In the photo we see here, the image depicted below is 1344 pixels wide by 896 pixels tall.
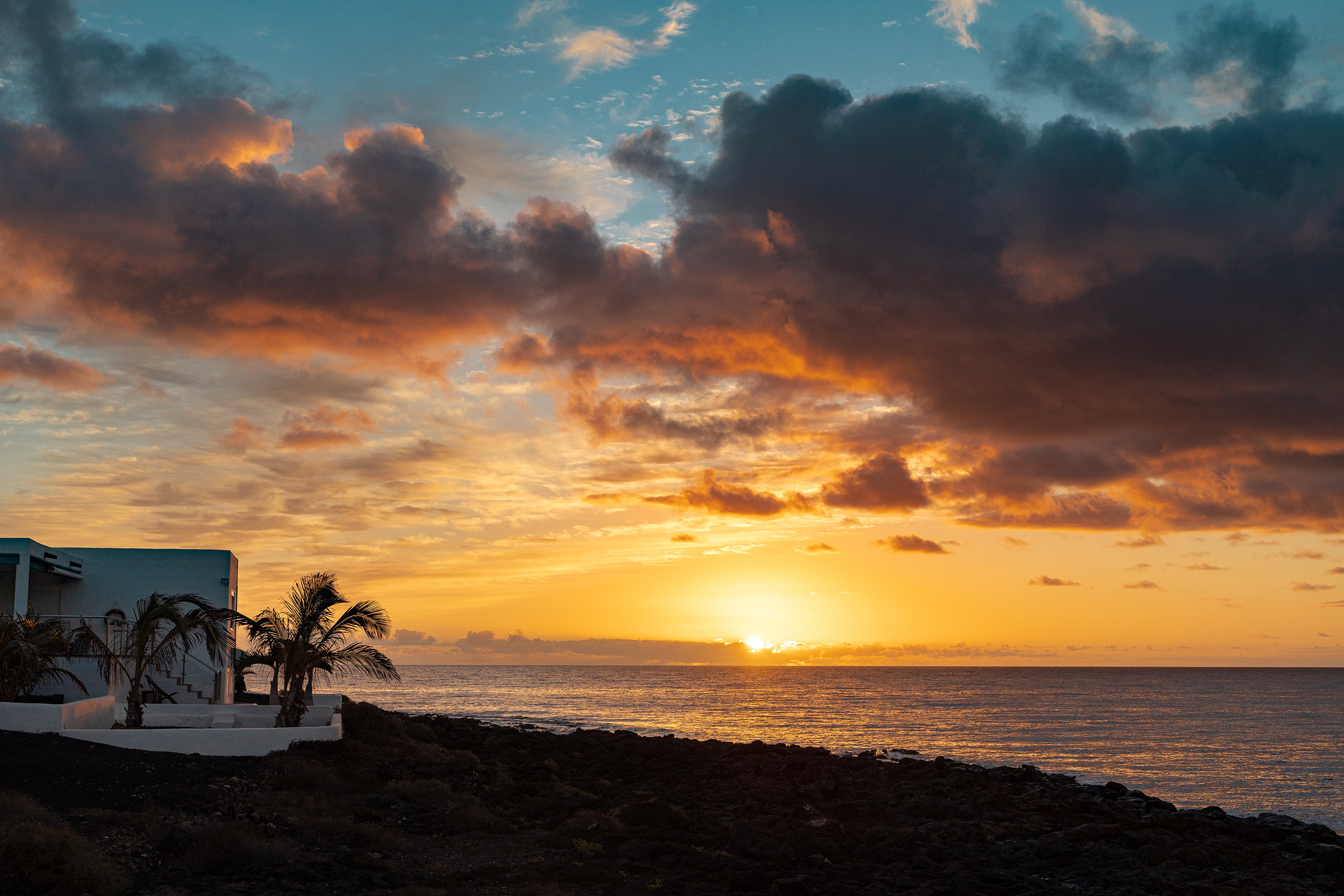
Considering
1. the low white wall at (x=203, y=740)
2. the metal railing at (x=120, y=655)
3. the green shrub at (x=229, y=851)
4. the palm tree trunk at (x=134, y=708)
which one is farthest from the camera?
the metal railing at (x=120, y=655)

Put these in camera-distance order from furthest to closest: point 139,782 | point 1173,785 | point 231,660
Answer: point 231,660 < point 1173,785 < point 139,782

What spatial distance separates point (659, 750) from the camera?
112 ft

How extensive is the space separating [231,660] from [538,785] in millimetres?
18713

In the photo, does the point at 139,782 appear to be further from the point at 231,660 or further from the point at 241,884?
the point at 231,660

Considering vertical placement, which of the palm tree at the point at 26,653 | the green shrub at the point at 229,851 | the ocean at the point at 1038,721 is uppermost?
the palm tree at the point at 26,653

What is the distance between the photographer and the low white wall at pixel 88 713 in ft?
61.6

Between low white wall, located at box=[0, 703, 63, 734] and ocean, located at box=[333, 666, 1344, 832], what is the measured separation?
30.2 m

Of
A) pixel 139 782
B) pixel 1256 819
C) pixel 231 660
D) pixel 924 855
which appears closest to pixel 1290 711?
pixel 1256 819

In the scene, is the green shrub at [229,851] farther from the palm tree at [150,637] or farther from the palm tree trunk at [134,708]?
the palm tree trunk at [134,708]

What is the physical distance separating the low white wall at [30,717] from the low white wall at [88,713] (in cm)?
13

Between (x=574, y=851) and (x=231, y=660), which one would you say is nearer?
(x=574, y=851)

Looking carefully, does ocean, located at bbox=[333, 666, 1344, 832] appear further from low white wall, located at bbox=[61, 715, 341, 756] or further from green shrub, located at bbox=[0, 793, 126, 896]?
green shrub, located at bbox=[0, 793, 126, 896]

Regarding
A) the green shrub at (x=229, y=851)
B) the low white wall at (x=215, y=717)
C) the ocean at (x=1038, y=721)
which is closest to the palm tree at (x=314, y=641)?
the low white wall at (x=215, y=717)

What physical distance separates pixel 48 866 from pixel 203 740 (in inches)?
356
